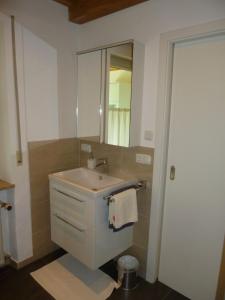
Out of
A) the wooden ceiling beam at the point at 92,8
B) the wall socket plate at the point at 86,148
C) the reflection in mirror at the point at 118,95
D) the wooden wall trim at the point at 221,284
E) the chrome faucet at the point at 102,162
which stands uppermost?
the wooden ceiling beam at the point at 92,8

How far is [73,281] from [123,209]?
2.88 ft

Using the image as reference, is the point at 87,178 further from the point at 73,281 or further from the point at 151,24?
the point at 151,24

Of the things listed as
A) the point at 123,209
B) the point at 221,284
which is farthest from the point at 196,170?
the point at 221,284

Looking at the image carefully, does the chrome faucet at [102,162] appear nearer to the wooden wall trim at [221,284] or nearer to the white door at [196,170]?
the white door at [196,170]

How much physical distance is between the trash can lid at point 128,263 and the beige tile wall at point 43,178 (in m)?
0.81

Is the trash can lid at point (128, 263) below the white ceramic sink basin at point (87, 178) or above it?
below

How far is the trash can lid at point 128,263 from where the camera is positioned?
198 cm

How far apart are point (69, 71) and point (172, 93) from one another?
1.12m

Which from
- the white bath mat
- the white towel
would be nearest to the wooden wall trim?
the white towel

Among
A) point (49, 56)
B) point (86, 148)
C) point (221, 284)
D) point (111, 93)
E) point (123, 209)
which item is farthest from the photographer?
point (86, 148)

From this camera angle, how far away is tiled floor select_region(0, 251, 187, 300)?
6.07ft

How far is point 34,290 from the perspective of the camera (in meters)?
1.90

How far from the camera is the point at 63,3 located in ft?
6.89

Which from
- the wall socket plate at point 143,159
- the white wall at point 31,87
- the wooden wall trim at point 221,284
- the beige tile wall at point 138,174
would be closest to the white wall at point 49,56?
the white wall at point 31,87
